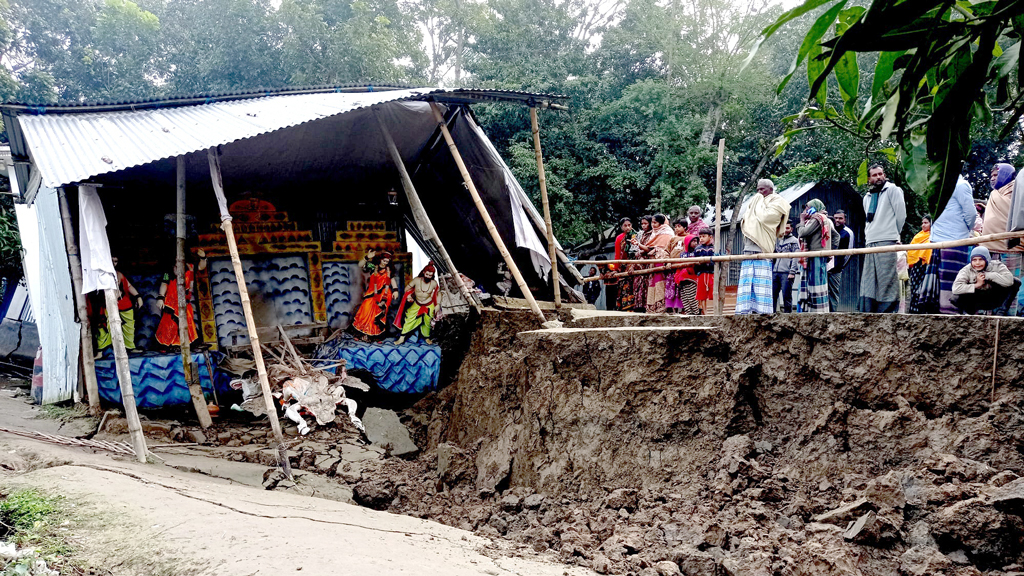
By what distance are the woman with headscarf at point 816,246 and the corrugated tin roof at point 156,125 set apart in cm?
312

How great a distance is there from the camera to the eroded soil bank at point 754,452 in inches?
139

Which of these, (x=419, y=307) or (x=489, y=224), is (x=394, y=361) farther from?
(x=489, y=224)

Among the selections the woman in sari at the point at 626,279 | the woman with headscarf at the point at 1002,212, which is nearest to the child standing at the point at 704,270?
the woman in sari at the point at 626,279

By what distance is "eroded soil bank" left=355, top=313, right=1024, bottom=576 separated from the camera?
3.54 meters

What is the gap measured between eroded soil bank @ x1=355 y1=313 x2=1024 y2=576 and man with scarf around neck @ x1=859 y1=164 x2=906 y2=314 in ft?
6.96

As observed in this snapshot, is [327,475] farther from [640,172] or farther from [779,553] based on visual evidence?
[640,172]

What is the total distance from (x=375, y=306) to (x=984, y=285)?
22.7 feet

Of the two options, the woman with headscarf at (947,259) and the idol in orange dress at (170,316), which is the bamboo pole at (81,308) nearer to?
the idol in orange dress at (170,316)

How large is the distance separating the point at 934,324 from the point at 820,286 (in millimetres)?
2269

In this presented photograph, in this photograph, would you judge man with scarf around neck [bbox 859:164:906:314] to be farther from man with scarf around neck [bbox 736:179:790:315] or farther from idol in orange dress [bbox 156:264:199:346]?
idol in orange dress [bbox 156:264:199:346]

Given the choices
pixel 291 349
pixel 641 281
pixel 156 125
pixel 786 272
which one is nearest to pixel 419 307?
pixel 291 349

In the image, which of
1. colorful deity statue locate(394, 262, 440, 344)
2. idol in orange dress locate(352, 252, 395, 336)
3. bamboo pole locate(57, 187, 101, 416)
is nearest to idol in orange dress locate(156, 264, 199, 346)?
bamboo pole locate(57, 187, 101, 416)

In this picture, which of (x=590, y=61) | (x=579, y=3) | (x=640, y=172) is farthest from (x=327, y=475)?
(x=579, y=3)

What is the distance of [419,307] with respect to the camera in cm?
886
